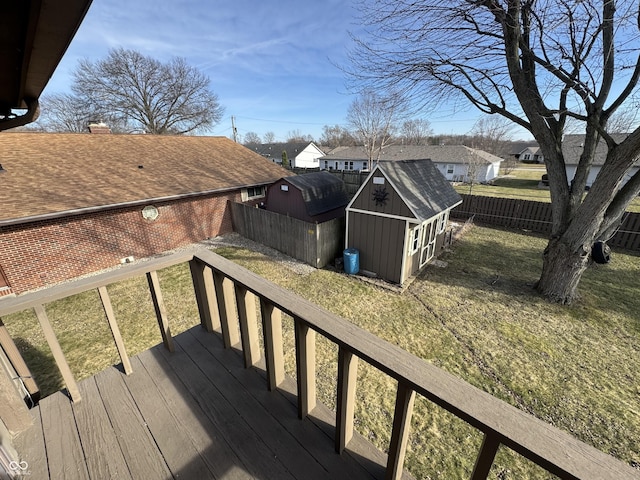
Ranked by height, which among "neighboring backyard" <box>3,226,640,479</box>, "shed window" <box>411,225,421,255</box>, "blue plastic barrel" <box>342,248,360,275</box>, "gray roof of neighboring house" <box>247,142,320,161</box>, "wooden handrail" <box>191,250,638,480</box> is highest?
"gray roof of neighboring house" <box>247,142,320,161</box>

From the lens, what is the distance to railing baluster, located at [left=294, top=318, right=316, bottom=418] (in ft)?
5.94

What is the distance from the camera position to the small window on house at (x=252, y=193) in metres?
12.7

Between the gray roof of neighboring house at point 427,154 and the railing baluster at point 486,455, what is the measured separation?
30004mm

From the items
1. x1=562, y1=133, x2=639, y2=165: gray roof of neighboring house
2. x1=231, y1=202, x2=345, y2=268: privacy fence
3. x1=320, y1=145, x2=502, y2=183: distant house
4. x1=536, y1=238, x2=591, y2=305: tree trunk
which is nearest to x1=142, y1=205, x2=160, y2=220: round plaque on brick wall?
x1=231, y1=202, x2=345, y2=268: privacy fence

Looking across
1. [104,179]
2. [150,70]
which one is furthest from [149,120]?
[104,179]

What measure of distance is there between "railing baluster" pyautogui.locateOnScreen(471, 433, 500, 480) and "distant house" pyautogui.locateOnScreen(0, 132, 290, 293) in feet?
33.8

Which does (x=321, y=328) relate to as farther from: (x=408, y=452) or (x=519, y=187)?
(x=519, y=187)

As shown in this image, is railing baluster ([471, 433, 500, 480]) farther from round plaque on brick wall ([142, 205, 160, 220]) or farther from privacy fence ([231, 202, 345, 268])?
round plaque on brick wall ([142, 205, 160, 220])

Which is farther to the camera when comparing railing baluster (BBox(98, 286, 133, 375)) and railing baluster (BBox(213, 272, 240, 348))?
railing baluster (BBox(213, 272, 240, 348))

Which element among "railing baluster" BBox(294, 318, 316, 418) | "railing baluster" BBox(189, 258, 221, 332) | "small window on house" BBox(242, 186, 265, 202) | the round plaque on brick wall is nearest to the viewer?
"railing baluster" BBox(294, 318, 316, 418)

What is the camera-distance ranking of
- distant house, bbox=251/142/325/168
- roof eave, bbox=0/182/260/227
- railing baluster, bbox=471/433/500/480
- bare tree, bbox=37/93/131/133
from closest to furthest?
railing baluster, bbox=471/433/500/480 < roof eave, bbox=0/182/260/227 < bare tree, bbox=37/93/131/133 < distant house, bbox=251/142/325/168

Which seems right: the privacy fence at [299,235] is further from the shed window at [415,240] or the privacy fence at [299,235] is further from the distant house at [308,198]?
the shed window at [415,240]

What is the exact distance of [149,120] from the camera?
78.7 feet

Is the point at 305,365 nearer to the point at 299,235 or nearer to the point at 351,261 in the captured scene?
the point at 351,261
